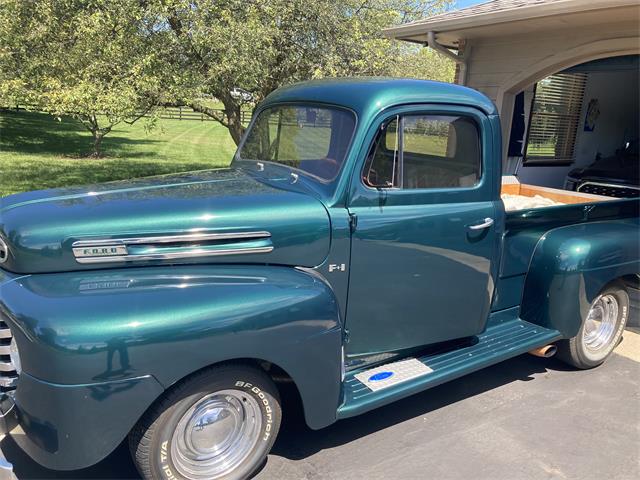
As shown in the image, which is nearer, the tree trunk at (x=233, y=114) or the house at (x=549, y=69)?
the house at (x=549, y=69)

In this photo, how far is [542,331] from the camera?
149 inches

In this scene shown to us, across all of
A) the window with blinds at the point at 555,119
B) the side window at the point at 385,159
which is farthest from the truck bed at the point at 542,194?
the window with blinds at the point at 555,119

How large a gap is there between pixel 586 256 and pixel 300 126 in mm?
2179

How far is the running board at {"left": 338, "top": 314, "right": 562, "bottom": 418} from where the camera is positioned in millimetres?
2889

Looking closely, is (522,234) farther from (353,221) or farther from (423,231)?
(353,221)

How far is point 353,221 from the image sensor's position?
9.39 ft

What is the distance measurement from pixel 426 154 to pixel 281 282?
128 centimetres

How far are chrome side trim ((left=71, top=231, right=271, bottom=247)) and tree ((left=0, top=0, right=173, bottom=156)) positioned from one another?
15.8 ft

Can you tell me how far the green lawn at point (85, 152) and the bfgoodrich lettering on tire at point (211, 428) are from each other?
7.47 m

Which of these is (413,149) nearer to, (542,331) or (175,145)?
(542,331)

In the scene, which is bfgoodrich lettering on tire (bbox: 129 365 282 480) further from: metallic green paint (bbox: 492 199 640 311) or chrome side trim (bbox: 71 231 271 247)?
metallic green paint (bbox: 492 199 640 311)

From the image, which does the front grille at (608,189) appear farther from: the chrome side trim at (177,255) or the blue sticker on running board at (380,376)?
the chrome side trim at (177,255)

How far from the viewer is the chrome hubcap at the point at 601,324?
13.9ft

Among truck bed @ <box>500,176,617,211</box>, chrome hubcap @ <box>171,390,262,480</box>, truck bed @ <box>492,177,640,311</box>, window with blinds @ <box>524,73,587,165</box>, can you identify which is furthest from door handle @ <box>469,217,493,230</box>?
window with blinds @ <box>524,73,587,165</box>
